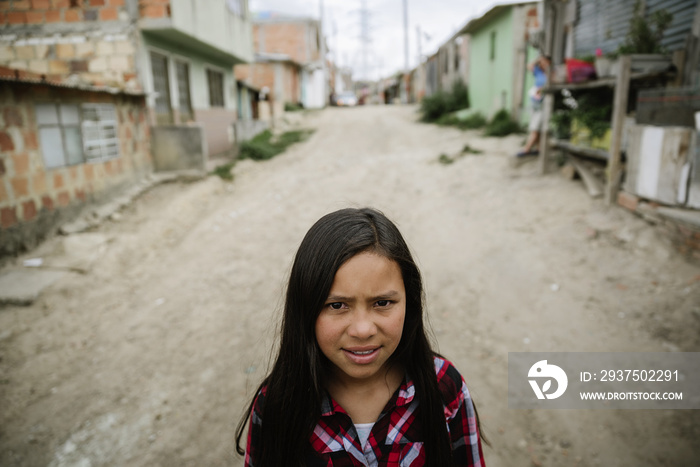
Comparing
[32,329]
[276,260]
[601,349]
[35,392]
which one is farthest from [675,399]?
[32,329]

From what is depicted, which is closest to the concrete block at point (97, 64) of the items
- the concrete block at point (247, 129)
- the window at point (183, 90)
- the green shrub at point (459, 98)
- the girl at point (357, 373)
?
the window at point (183, 90)

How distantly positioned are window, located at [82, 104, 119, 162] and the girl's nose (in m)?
7.12

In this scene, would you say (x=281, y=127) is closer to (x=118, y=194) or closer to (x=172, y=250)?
(x=118, y=194)

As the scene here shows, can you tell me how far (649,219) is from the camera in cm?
464

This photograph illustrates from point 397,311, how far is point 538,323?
10.6ft

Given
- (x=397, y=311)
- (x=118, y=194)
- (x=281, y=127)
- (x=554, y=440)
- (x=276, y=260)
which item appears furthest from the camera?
(x=281, y=127)

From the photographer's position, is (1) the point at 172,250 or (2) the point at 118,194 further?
(2) the point at 118,194

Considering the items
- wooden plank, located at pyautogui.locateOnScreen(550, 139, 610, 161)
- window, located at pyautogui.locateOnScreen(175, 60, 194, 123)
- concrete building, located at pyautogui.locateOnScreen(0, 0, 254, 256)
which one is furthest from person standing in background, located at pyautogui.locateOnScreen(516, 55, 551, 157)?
window, located at pyautogui.locateOnScreen(175, 60, 194, 123)

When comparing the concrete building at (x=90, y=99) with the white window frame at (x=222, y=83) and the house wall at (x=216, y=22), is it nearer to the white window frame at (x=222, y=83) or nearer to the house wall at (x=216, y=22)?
the house wall at (x=216, y=22)

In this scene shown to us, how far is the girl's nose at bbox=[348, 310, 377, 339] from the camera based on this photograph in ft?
3.90

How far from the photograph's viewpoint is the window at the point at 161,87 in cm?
902

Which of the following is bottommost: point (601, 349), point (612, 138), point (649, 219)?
point (601, 349)

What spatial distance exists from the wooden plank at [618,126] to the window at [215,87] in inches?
402

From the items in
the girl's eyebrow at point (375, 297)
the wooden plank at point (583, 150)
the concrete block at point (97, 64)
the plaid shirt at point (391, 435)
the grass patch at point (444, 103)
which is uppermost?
the concrete block at point (97, 64)
